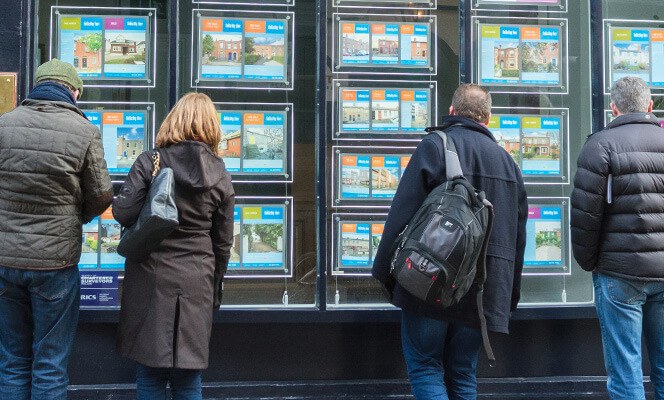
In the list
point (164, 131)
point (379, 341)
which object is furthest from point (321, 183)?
point (164, 131)

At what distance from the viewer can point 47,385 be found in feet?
11.3

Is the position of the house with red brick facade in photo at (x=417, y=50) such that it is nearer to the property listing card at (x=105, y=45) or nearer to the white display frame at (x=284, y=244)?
the white display frame at (x=284, y=244)

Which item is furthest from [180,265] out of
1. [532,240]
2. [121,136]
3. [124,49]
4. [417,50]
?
[532,240]

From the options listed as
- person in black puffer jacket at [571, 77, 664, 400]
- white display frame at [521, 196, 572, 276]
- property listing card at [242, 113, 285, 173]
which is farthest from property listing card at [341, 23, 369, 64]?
person in black puffer jacket at [571, 77, 664, 400]

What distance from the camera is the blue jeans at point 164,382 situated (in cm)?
331

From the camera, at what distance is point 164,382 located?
3.37m

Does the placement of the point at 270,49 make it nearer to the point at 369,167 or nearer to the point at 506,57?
the point at 369,167

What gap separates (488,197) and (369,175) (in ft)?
5.24

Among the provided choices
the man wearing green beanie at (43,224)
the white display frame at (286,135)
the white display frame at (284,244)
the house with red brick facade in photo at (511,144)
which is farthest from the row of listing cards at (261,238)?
the house with red brick facade in photo at (511,144)

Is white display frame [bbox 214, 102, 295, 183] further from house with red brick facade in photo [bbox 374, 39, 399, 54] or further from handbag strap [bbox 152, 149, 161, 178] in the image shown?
handbag strap [bbox 152, 149, 161, 178]

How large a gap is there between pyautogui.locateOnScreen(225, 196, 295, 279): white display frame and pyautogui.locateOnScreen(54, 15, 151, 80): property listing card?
1.17 meters

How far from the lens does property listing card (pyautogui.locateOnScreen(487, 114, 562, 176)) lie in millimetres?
4902

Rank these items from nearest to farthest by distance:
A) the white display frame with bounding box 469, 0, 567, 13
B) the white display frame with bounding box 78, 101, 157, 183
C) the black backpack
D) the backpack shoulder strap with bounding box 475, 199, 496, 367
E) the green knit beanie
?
1. the black backpack
2. the backpack shoulder strap with bounding box 475, 199, 496, 367
3. the green knit beanie
4. the white display frame with bounding box 78, 101, 157, 183
5. the white display frame with bounding box 469, 0, 567, 13

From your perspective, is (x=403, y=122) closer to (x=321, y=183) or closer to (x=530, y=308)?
(x=321, y=183)
